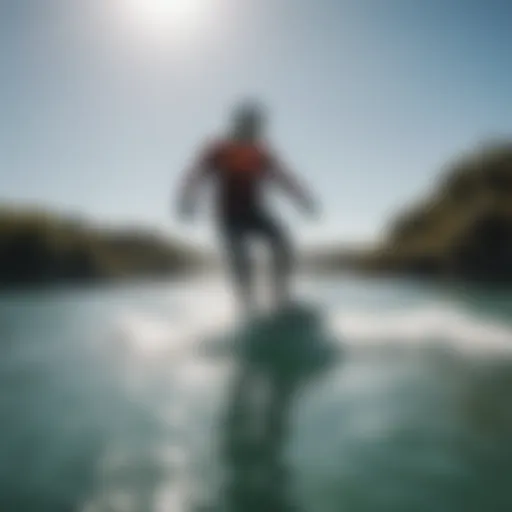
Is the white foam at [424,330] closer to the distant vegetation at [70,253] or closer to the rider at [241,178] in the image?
the rider at [241,178]

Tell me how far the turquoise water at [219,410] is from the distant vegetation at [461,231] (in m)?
2.95

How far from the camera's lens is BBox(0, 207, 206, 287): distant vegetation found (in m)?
6.87

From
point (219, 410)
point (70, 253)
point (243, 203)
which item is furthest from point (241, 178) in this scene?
point (70, 253)

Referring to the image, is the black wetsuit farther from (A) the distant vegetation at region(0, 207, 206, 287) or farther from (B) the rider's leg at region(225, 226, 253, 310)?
(A) the distant vegetation at region(0, 207, 206, 287)

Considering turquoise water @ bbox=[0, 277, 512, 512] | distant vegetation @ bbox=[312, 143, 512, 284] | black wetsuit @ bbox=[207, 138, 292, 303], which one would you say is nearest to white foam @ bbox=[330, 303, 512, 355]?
turquoise water @ bbox=[0, 277, 512, 512]

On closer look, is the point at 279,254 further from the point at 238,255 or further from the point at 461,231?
the point at 461,231

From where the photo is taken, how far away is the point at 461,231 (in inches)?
322

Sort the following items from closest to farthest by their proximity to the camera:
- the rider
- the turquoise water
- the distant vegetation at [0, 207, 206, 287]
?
1. the turquoise water
2. the rider
3. the distant vegetation at [0, 207, 206, 287]

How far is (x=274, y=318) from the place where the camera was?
3.65 m

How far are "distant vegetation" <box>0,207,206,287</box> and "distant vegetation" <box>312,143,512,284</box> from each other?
2.52 meters

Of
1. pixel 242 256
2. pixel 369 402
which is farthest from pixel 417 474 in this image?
pixel 242 256

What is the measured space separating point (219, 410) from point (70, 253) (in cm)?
521

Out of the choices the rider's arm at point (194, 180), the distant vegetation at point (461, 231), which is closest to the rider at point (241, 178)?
the rider's arm at point (194, 180)

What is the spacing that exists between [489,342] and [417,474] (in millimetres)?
1659
